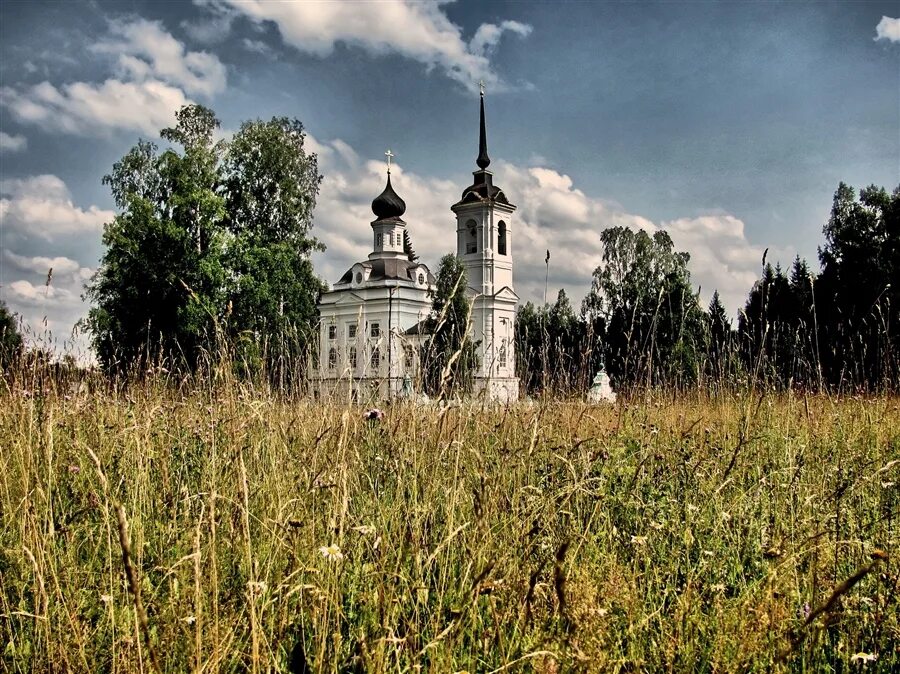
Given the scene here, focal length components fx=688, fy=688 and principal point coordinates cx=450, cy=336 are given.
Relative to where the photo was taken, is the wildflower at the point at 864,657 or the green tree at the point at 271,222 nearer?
the wildflower at the point at 864,657

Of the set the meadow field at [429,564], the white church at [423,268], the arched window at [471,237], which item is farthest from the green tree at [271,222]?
the meadow field at [429,564]

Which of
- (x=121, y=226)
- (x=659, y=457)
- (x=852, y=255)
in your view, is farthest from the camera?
(x=852, y=255)

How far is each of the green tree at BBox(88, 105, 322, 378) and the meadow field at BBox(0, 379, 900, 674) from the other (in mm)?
20800

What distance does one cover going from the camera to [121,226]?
2486 cm

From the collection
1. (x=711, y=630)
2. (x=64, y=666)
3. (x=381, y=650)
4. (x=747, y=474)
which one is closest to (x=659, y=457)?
(x=747, y=474)

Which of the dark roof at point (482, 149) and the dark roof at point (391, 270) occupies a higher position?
the dark roof at point (482, 149)

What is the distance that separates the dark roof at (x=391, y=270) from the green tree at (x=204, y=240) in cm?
1867

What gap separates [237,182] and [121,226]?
4.60 m

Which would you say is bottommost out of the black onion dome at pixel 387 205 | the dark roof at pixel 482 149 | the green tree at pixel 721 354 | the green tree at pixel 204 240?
the green tree at pixel 721 354

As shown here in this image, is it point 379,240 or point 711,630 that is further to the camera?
point 379,240

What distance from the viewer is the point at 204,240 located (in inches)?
1013

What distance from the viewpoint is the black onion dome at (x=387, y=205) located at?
4903cm

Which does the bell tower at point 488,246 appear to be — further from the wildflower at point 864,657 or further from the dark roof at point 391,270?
the wildflower at point 864,657

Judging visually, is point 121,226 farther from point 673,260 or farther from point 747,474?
point 673,260
